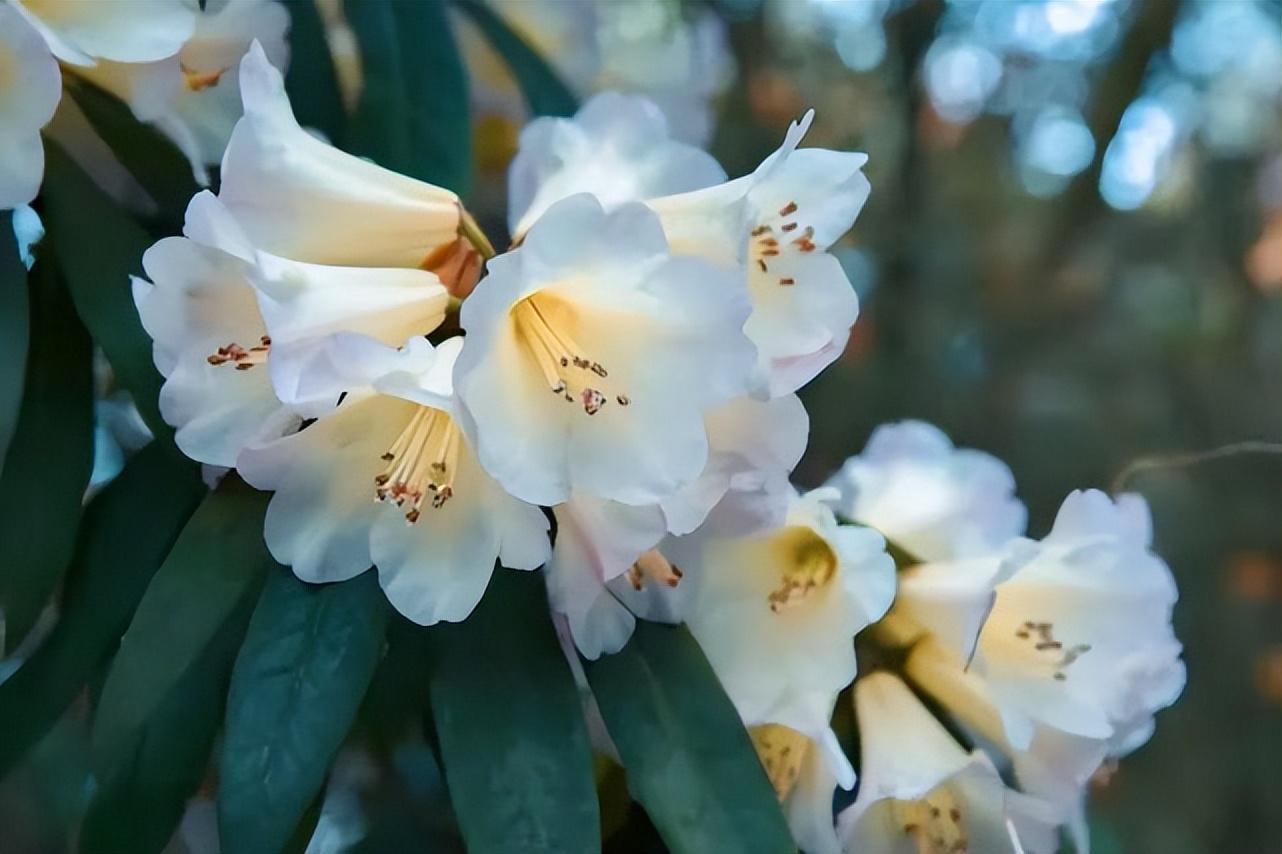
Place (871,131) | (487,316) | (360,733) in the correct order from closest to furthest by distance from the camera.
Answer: (487,316)
(360,733)
(871,131)

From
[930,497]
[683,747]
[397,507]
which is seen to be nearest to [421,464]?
[397,507]

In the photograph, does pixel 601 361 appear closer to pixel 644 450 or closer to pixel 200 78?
pixel 644 450

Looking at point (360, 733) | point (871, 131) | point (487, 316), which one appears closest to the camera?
point (487, 316)

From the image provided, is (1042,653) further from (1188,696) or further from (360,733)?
(1188,696)

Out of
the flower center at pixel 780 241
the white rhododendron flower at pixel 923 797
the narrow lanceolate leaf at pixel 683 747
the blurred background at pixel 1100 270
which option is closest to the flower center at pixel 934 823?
the white rhododendron flower at pixel 923 797

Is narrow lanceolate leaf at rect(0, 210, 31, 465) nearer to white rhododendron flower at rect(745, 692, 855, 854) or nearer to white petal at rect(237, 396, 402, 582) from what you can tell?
white petal at rect(237, 396, 402, 582)

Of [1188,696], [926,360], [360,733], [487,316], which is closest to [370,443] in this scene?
[487,316]
